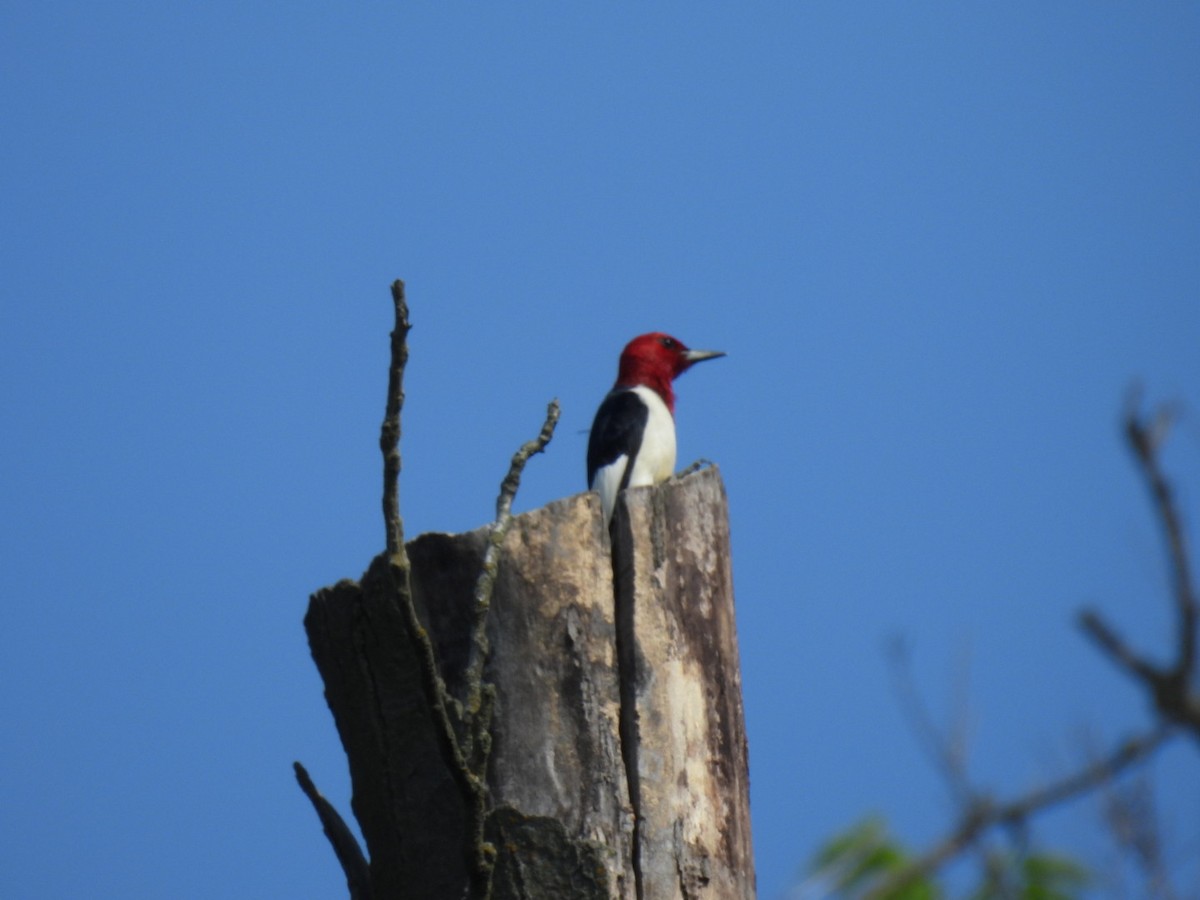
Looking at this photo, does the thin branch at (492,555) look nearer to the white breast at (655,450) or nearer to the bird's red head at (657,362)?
the white breast at (655,450)

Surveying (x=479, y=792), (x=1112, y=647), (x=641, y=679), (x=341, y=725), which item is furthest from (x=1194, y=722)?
(x=341, y=725)

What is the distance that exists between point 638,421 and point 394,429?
13.1 feet

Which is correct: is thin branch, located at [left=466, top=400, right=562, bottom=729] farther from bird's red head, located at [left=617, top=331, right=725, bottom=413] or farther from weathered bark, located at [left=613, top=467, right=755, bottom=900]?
bird's red head, located at [left=617, top=331, right=725, bottom=413]

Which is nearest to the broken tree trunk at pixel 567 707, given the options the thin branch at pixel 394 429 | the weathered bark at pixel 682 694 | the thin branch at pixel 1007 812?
the weathered bark at pixel 682 694

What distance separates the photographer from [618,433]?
6.70 m

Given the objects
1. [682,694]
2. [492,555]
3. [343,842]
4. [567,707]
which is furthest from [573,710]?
[343,842]

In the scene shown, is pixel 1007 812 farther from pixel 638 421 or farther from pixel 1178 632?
pixel 638 421

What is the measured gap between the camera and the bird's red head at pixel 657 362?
7609 mm

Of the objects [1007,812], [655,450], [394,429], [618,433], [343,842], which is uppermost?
[618,433]

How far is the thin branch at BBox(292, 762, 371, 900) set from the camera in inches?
164

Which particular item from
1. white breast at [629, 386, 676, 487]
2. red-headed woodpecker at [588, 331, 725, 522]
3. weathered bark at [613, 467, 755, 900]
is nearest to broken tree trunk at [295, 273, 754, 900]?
weathered bark at [613, 467, 755, 900]

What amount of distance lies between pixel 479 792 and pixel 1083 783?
274cm

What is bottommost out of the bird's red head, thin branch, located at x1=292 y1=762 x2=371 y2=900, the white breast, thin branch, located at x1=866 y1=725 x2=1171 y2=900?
thin branch, located at x1=866 y1=725 x2=1171 y2=900

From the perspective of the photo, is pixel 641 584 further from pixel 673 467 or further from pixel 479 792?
pixel 673 467
